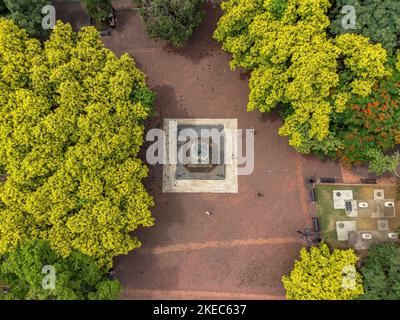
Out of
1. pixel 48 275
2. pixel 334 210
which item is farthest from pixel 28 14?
pixel 334 210

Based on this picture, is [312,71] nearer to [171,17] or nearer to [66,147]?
[171,17]

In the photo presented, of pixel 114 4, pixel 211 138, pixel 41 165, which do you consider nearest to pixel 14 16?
pixel 114 4

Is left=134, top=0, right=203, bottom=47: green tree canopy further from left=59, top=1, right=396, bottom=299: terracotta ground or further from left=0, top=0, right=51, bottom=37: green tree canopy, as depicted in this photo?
left=0, top=0, right=51, bottom=37: green tree canopy

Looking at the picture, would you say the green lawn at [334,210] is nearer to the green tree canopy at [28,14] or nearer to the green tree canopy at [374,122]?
the green tree canopy at [374,122]

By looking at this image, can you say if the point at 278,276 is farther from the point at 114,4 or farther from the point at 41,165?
the point at 114,4

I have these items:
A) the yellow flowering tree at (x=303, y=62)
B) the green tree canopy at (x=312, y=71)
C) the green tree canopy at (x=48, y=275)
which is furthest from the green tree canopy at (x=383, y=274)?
the green tree canopy at (x=48, y=275)
